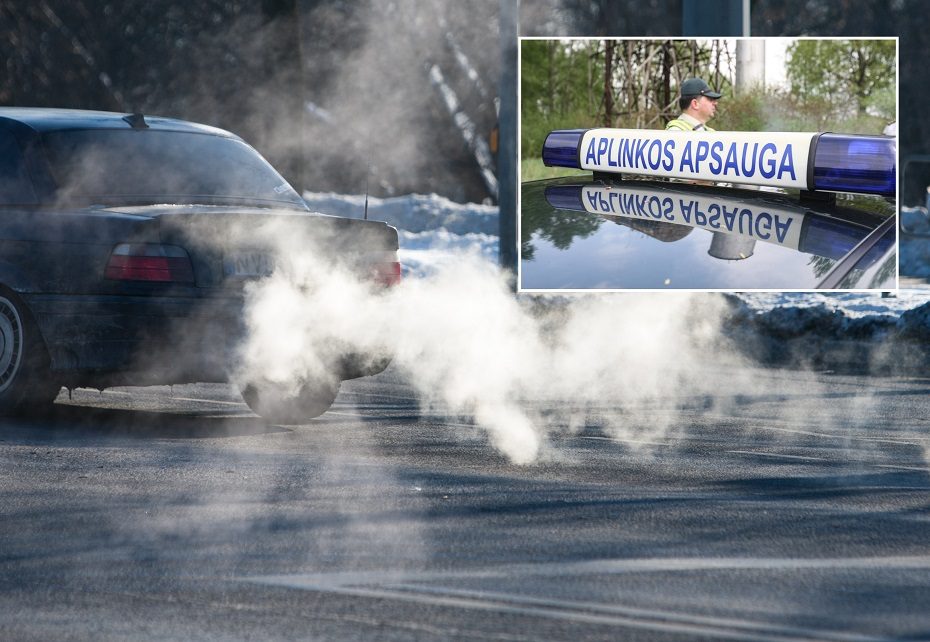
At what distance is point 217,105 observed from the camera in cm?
1808

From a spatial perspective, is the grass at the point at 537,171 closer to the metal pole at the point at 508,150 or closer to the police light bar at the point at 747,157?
the police light bar at the point at 747,157

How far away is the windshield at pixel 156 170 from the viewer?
861 cm

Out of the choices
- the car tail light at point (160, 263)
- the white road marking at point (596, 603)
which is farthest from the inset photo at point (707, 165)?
the white road marking at point (596, 603)

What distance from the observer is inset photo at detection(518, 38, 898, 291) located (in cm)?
1270

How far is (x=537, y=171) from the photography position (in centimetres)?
1391

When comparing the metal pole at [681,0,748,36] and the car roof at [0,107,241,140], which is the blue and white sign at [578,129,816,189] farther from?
the car roof at [0,107,241,140]

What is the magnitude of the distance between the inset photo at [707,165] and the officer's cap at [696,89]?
→ 0.01 meters

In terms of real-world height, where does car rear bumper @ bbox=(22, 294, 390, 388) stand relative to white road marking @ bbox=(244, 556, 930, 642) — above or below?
above

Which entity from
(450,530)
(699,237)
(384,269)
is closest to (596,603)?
(450,530)

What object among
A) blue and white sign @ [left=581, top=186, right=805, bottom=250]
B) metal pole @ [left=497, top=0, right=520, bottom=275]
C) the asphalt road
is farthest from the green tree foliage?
the asphalt road

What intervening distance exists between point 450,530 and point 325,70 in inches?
492

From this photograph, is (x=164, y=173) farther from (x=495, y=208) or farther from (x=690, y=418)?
(x=495, y=208)

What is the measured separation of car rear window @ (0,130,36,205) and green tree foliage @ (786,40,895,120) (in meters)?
6.65

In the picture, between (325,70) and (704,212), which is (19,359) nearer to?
(704,212)
